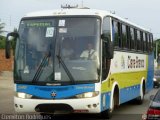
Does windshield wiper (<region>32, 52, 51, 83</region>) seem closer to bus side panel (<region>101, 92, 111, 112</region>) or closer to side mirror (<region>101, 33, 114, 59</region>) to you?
side mirror (<region>101, 33, 114, 59</region>)

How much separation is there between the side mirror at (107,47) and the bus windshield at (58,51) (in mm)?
199

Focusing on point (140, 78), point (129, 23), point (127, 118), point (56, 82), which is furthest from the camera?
point (140, 78)

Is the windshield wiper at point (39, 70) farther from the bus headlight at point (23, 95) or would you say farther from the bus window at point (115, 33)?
the bus window at point (115, 33)

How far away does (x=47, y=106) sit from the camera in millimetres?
13531

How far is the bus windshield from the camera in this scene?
1355 cm

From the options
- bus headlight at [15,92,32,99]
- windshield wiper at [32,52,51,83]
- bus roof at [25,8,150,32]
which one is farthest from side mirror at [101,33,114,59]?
bus headlight at [15,92,32,99]

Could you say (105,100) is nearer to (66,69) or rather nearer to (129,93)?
(66,69)

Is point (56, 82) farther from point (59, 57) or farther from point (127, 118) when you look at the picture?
point (127, 118)

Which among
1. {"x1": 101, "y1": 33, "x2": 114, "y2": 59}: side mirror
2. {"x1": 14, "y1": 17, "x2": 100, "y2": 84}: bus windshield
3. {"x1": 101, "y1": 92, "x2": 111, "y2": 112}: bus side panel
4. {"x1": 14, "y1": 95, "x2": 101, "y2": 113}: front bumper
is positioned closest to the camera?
{"x1": 14, "y1": 95, "x2": 101, "y2": 113}: front bumper

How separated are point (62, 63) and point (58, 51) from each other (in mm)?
363

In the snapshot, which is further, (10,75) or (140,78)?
(10,75)

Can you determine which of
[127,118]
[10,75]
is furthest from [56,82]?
[10,75]

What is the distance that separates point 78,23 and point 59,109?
249 centimetres

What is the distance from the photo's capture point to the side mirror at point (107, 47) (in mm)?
13859
